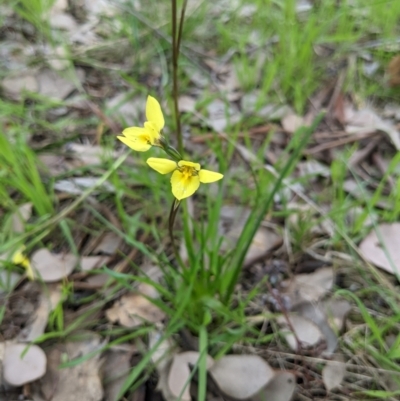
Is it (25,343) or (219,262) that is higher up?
(219,262)

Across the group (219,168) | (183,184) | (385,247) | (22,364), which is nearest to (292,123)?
(219,168)

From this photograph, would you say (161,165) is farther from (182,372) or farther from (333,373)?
(333,373)

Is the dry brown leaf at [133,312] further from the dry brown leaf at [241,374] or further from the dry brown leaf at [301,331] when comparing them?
the dry brown leaf at [301,331]

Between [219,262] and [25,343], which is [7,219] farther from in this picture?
[219,262]

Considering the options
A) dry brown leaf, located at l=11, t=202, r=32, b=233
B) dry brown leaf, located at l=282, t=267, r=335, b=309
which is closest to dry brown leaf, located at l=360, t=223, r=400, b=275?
dry brown leaf, located at l=282, t=267, r=335, b=309

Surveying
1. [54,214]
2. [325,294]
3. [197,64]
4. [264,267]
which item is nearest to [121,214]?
[54,214]
